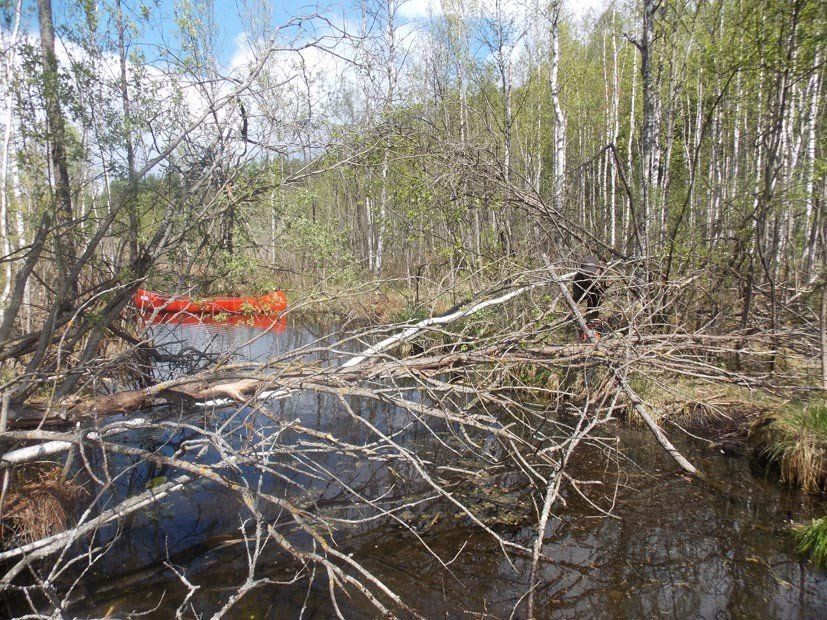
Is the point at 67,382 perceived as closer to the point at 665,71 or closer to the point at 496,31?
the point at 496,31

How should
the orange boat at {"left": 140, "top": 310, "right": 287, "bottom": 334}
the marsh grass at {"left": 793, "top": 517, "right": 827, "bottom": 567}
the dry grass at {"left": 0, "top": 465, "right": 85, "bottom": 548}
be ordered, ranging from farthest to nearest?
the orange boat at {"left": 140, "top": 310, "right": 287, "bottom": 334}
the marsh grass at {"left": 793, "top": 517, "right": 827, "bottom": 567}
the dry grass at {"left": 0, "top": 465, "right": 85, "bottom": 548}

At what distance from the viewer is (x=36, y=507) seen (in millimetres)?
4273

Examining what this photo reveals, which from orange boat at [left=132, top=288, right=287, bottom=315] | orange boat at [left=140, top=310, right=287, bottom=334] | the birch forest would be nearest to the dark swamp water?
the birch forest

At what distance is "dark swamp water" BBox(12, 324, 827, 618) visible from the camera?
3979 mm

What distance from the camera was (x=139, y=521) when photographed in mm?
5152

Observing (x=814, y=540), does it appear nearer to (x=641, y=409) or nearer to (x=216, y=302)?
(x=641, y=409)

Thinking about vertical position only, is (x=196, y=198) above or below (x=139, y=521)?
above

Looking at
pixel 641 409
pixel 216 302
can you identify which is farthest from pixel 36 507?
pixel 641 409

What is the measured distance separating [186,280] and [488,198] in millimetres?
4057

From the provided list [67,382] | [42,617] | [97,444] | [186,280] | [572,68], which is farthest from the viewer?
[572,68]

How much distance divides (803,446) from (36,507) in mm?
6812

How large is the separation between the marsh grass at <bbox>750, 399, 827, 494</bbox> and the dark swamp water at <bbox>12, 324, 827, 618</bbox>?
19 cm

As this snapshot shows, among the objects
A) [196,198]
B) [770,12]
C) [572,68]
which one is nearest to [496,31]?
[572,68]

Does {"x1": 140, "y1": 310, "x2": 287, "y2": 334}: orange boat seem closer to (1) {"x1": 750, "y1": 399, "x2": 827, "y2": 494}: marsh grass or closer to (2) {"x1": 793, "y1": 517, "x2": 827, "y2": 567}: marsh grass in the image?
(2) {"x1": 793, "y1": 517, "x2": 827, "y2": 567}: marsh grass
